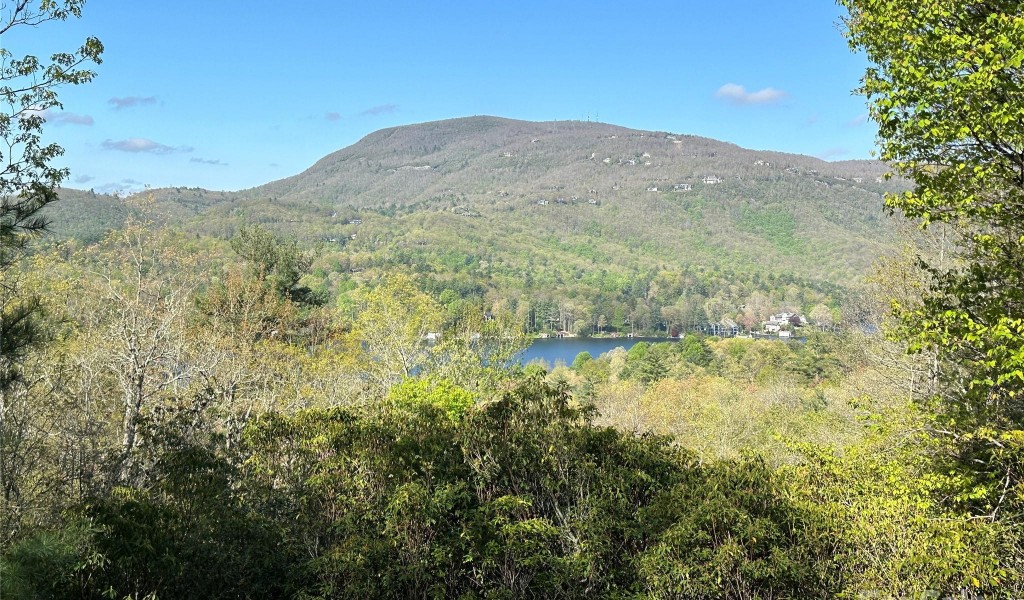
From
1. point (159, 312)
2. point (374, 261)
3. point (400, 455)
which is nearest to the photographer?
point (400, 455)

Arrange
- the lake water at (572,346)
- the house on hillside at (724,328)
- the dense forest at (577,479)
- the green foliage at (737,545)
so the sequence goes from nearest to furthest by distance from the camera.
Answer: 1. the dense forest at (577,479)
2. the green foliage at (737,545)
3. the lake water at (572,346)
4. the house on hillside at (724,328)

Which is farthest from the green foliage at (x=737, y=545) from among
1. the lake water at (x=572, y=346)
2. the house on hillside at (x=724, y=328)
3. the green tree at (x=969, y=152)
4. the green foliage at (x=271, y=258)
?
the house on hillside at (x=724, y=328)

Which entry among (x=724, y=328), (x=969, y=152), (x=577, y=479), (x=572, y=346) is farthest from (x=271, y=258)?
(x=724, y=328)

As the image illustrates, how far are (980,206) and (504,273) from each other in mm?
122140

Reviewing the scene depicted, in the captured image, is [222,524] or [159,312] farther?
[159,312]

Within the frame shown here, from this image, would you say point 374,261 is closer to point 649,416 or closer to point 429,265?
point 429,265

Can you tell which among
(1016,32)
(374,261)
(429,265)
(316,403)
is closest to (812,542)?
(1016,32)

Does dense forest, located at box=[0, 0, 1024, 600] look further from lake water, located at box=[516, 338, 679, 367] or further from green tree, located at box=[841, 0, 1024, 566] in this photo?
lake water, located at box=[516, 338, 679, 367]

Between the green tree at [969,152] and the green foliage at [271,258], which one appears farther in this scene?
the green foliage at [271,258]

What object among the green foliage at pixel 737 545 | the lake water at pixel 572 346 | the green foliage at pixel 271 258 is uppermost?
the green foliage at pixel 271 258

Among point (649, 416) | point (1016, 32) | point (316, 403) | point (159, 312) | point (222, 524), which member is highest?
point (1016, 32)

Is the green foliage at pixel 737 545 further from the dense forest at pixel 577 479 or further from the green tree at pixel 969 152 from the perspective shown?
the green tree at pixel 969 152

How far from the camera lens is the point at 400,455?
7555mm

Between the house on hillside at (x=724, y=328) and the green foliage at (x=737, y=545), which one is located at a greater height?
the green foliage at (x=737, y=545)
